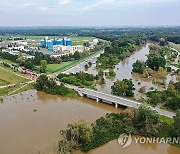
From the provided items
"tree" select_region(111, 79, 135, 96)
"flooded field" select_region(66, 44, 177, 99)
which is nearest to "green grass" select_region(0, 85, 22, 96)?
"flooded field" select_region(66, 44, 177, 99)

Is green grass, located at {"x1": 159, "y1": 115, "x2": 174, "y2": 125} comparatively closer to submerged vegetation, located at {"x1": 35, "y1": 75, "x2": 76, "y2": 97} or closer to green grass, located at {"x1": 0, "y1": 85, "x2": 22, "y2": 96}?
submerged vegetation, located at {"x1": 35, "y1": 75, "x2": 76, "y2": 97}

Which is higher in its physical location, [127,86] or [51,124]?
[127,86]

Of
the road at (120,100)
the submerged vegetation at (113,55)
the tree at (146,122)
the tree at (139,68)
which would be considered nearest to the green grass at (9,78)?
the road at (120,100)

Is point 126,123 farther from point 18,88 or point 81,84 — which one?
point 18,88

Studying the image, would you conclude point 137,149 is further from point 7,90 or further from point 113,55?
point 113,55

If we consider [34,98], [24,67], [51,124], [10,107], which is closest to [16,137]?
[51,124]

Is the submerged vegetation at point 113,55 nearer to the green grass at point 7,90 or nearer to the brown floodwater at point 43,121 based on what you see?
the green grass at point 7,90
